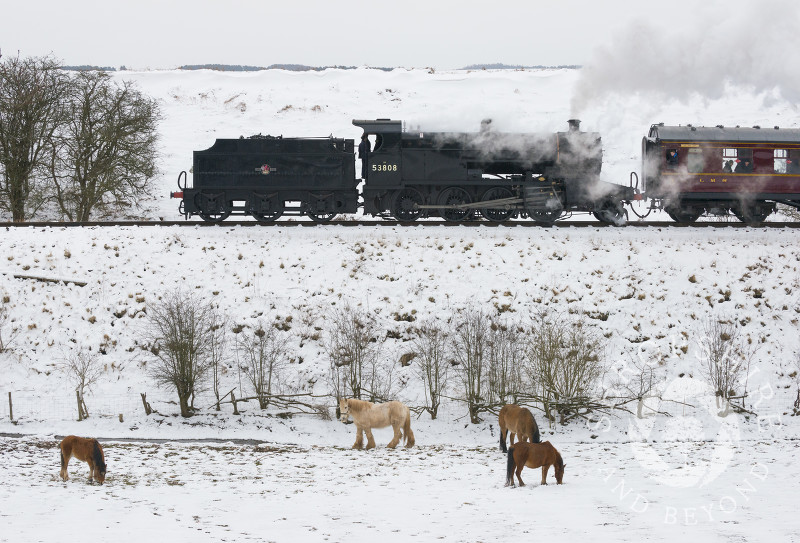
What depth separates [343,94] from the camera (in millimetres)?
57375

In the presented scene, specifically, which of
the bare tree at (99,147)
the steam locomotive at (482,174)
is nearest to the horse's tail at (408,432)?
the steam locomotive at (482,174)

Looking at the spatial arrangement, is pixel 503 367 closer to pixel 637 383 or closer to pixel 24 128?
pixel 637 383

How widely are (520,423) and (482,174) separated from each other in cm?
1330

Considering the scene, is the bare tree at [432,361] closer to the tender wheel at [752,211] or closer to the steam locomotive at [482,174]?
the steam locomotive at [482,174]

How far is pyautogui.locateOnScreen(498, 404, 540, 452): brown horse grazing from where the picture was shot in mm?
15977

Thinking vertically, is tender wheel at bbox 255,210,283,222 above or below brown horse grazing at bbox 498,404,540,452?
above

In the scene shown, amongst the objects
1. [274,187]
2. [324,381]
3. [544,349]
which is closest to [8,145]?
[274,187]

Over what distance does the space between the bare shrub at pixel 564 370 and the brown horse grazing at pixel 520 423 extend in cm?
292

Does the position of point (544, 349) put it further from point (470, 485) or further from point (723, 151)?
point (723, 151)

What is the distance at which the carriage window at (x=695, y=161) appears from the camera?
91.2 ft

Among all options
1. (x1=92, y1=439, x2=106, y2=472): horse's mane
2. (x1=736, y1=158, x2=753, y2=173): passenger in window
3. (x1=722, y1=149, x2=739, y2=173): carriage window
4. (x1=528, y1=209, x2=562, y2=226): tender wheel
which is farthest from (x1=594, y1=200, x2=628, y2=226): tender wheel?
(x1=92, y1=439, x2=106, y2=472): horse's mane

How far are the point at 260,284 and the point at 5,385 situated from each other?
294 inches

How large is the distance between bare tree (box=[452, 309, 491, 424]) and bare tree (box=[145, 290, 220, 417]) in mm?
6664

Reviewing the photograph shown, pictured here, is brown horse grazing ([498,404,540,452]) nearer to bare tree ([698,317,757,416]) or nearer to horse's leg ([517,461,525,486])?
horse's leg ([517,461,525,486])
